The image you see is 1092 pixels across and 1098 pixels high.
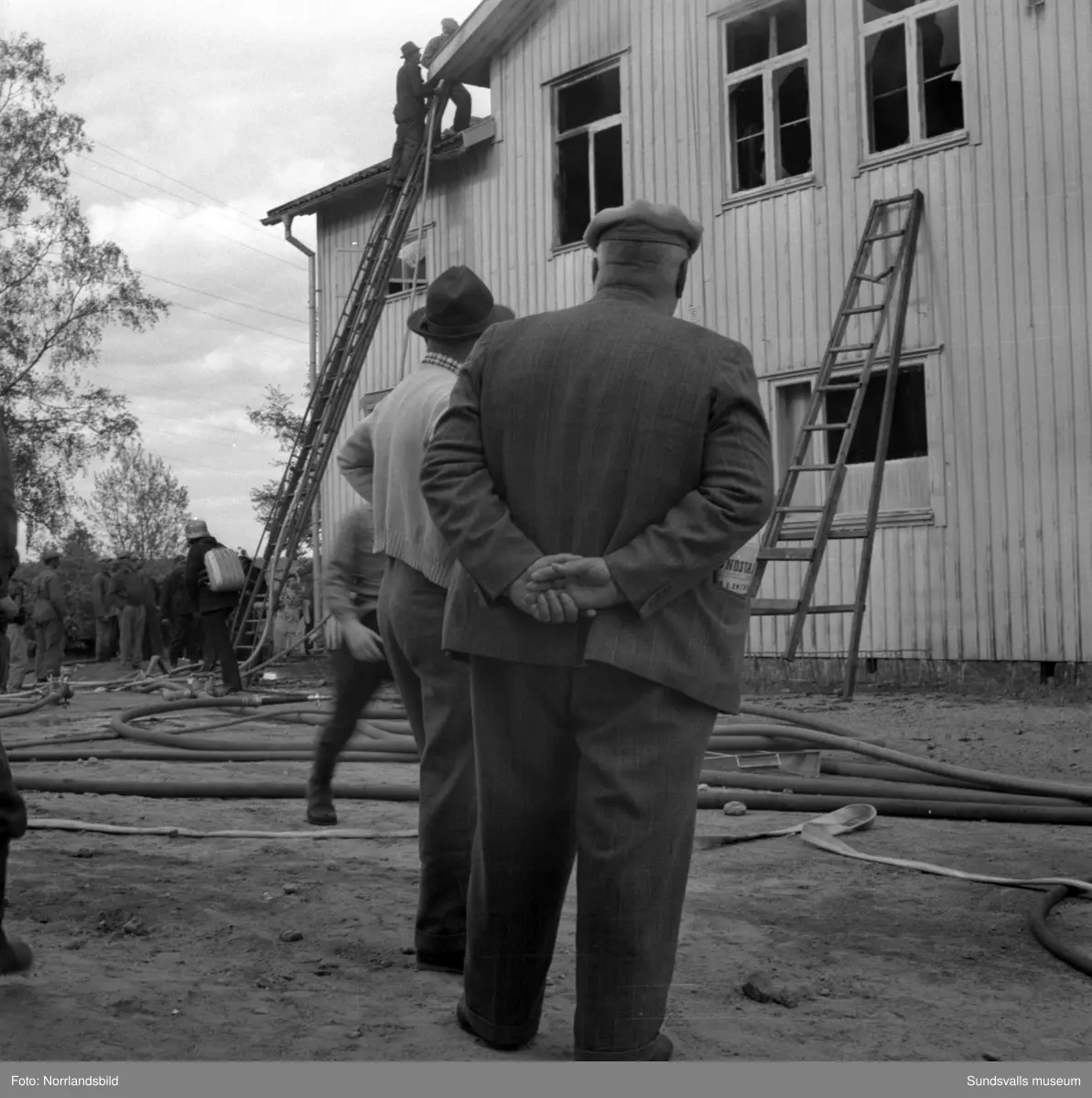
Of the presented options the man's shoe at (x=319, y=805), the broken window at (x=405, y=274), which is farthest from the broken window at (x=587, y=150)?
the man's shoe at (x=319, y=805)

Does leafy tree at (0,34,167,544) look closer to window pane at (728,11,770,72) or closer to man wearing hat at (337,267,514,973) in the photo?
window pane at (728,11,770,72)

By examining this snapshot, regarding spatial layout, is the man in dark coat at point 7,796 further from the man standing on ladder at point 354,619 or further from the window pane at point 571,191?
the window pane at point 571,191

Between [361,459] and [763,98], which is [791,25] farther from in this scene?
[361,459]

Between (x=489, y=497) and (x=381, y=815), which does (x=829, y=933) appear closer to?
(x=489, y=497)

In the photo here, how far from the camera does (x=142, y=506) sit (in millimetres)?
28031

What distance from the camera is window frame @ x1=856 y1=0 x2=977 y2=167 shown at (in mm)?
12195

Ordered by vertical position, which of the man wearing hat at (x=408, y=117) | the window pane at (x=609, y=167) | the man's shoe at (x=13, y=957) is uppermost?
the man wearing hat at (x=408, y=117)

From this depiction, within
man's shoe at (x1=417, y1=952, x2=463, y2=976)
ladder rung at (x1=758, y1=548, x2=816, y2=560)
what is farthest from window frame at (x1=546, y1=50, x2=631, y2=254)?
man's shoe at (x1=417, y1=952, x2=463, y2=976)

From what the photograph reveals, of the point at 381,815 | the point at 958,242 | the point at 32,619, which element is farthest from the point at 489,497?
the point at 32,619

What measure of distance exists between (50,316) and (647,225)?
1582 centimetres

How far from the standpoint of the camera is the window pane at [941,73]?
12.4 m

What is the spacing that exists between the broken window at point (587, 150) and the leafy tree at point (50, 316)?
4.58 m

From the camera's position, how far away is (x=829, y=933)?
165 inches

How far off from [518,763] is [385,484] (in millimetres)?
1388
